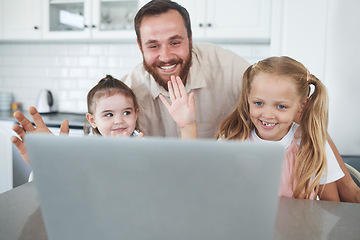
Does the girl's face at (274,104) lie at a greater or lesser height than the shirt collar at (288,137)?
greater

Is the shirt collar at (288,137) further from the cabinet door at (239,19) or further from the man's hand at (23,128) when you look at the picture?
the cabinet door at (239,19)

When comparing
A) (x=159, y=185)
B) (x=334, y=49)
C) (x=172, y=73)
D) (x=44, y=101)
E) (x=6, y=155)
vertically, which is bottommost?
(x=6, y=155)

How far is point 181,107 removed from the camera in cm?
95

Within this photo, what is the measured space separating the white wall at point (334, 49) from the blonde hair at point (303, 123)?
0.46 metres

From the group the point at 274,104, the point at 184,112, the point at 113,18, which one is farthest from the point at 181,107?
the point at 113,18

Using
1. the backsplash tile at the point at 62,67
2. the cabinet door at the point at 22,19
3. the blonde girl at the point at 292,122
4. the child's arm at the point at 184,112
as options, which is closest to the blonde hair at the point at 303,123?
the blonde girl at the point at 292,122

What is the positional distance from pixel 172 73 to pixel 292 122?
1.55 feet

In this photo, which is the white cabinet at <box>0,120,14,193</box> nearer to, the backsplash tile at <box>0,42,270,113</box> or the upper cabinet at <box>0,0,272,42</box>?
the backsplash tile at <box>0,42,270,113</box>

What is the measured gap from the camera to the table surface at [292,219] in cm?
44

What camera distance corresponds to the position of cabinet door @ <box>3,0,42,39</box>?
2.07 meters

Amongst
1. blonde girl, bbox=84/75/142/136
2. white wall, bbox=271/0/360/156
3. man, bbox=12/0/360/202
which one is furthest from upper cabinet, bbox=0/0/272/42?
blonde girl, bbox=84/75/142/136

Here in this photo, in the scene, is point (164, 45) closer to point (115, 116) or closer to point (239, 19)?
point (115, 116)

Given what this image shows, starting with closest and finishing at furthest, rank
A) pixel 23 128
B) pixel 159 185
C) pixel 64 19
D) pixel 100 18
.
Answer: pixel 159 185 → pixel 23 128 → pixel 100 18 → pixel 64 19

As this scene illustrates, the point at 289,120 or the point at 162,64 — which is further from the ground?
the point at 162,64
